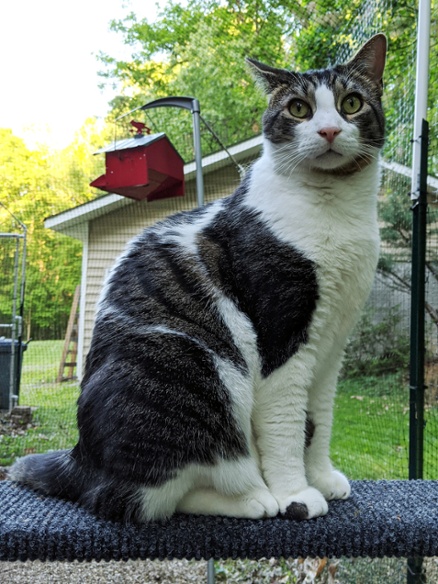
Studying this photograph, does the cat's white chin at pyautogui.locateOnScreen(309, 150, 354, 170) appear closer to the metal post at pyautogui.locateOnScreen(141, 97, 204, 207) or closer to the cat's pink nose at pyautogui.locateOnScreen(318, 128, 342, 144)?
the cat's pink nose at pyautogui.locateOnScreen(318, 128, 342, 144)

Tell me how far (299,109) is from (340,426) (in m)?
2.95

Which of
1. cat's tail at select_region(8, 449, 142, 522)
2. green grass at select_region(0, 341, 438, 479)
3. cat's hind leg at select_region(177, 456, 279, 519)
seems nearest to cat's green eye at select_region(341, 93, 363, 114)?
cat's hind leg at select_region(177, 456, 279, 519)

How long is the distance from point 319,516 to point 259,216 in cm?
67

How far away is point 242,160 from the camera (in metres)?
3.67

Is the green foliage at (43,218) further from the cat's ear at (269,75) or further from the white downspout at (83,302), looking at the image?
the cat's ear at (269,75)

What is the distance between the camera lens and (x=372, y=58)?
1254 mm

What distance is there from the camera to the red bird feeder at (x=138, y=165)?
2.27m

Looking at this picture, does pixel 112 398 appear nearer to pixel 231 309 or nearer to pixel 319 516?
pixel 231 309

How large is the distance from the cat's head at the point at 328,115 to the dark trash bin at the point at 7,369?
8.28 ft

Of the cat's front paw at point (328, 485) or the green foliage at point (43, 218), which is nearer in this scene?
the cat's front paw at point (328, 485)

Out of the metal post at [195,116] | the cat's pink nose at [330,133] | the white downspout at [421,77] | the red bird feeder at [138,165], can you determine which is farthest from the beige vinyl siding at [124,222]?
the cat's pink nose at [330,133]

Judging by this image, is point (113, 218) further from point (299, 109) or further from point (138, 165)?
point (299, 109)

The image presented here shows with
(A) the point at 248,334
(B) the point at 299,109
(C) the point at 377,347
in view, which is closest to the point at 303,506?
(A) the point at 248,334

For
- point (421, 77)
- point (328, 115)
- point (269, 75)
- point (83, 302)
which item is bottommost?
point (83, 302)
